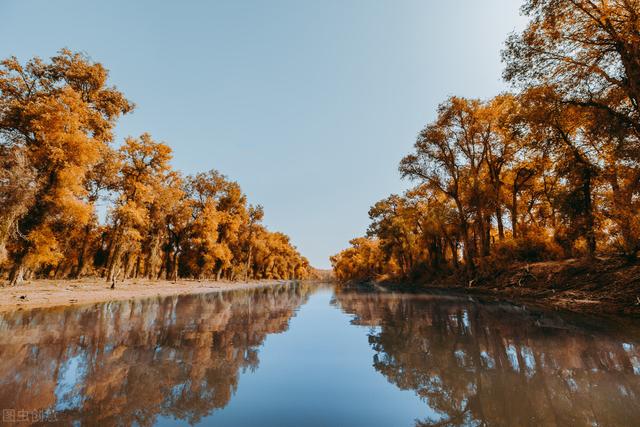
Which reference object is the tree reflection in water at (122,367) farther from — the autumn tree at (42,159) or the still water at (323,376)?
the autumn tree at (42,159)

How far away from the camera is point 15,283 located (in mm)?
16625

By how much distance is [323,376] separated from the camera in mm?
3816

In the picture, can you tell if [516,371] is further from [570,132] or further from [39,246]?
[39,246]

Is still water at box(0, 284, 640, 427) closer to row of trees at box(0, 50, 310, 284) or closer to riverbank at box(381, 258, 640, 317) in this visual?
riverbank at box(381, 258, 640, 317)

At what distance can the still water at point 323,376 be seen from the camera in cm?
270

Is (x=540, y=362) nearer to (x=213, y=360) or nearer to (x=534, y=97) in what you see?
(x=213, y=360)

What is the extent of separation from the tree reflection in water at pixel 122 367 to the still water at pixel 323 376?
0.02 metres

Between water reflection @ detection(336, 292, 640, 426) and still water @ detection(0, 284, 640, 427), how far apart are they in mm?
20

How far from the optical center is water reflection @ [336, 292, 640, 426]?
2.70m


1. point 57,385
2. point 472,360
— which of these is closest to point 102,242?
point 57,385

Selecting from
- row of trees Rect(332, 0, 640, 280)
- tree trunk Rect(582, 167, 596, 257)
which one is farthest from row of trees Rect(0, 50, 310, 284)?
tree trunk Rect(582, 167, 596, 257)

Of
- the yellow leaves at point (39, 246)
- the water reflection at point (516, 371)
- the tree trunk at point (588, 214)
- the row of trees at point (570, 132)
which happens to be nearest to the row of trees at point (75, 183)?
the yellow leaves at point (39, 246)

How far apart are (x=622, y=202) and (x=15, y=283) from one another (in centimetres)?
3065

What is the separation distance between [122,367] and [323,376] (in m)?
2.82
